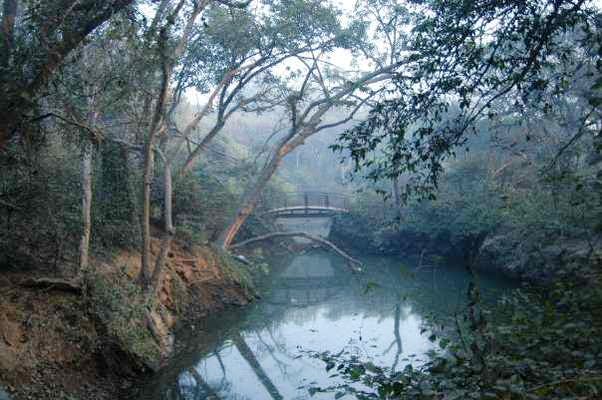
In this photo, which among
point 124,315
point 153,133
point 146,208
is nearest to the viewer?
point 124,315

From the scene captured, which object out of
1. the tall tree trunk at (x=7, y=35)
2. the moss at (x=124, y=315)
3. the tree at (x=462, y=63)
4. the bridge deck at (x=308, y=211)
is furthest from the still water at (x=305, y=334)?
the bridge deck at (x=308, y=211)

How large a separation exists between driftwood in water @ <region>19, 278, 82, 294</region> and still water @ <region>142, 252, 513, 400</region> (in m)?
1.64

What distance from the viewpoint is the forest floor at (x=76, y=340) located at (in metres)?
6.07

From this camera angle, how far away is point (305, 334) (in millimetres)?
10875

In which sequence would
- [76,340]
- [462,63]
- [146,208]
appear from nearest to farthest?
[462,63]
[76,340]
[146,208]

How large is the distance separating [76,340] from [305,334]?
4.94 meters

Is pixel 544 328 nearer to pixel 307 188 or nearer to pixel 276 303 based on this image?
pixel 276 303

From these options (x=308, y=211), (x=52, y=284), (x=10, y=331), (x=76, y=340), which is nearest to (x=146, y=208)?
(x=52, y=284)

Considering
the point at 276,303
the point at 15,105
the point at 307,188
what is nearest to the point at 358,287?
the point at 276,303

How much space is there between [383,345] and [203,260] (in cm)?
515

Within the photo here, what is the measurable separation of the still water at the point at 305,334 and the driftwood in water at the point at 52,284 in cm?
164

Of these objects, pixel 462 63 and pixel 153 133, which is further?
pixel 153 133

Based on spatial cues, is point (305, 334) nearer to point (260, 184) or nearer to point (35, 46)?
point (260, 184)

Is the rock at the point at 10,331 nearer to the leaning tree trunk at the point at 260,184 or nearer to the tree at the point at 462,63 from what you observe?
the tree at the point at 462,63
